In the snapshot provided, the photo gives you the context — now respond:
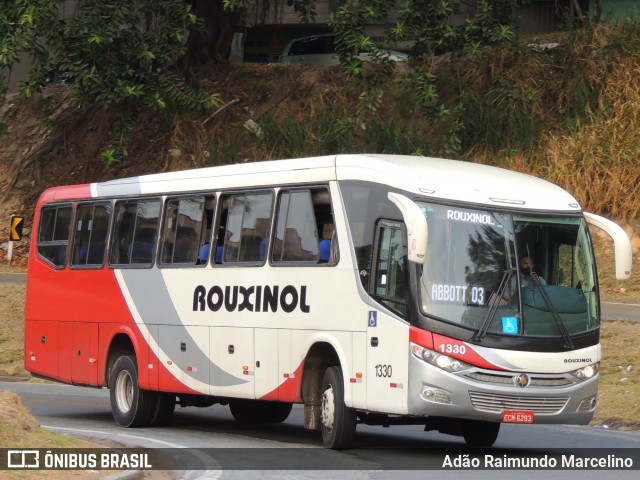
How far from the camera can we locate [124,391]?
1812 centimetres

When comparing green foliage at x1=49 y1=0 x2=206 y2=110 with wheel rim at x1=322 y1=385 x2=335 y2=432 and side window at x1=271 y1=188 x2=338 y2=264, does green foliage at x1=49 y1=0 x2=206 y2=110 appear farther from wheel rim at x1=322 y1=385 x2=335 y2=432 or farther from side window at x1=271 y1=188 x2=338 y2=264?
wheel rim at x1=322 y1=385 x2=335 y2=432

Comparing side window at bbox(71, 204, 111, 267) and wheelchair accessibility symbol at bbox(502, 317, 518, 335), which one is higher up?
side window at bbox(71, 204, 111, 267)

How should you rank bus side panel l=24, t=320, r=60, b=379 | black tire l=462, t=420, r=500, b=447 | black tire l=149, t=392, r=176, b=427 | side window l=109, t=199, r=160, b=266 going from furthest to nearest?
bus side panel l=24, t=320, r=60, b=379
side window l=109, t=199, r=160, b=266
black tire l=149, t=392, r=176, b=427
black tire l=462, t=420, r=500, b=447

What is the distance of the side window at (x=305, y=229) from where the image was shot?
14.7 meters

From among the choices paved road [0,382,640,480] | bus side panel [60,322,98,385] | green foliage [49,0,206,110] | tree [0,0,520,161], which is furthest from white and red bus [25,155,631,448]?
green foliage [49,0,206,110]

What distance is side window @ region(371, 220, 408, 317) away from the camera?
44.5 feet

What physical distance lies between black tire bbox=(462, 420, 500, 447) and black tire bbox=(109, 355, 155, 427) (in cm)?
459

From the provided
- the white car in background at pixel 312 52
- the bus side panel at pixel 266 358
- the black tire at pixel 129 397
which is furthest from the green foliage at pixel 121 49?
the bus side panel at pixel 266 358

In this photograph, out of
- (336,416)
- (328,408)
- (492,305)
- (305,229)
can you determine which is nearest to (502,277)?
(492,305)

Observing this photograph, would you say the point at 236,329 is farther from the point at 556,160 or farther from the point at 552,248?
the point at 556,160

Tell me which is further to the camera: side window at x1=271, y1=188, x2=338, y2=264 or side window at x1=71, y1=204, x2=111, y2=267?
side window at x1=71, y1=204, x2=111, y2=267

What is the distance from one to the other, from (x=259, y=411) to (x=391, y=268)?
5.03 m

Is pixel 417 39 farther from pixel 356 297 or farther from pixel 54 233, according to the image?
pixel 356 297

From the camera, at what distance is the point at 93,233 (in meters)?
19.2
